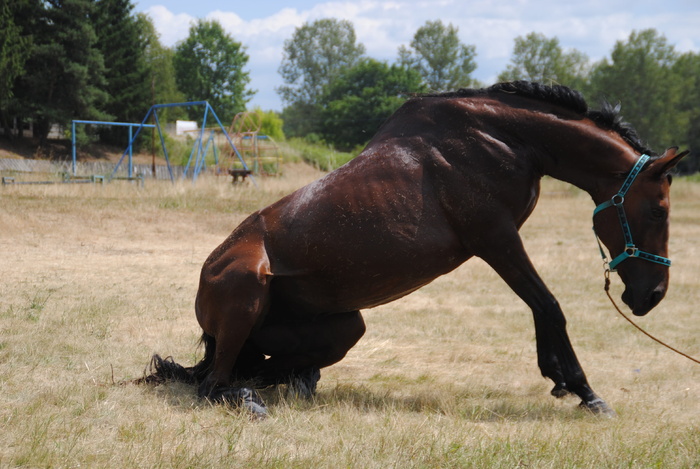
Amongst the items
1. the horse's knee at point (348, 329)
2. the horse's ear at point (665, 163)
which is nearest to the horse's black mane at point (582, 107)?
the horse's ear at point (665, 163)

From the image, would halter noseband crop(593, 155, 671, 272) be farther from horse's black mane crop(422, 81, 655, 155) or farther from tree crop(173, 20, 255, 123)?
tree crop(173, 20, 255, 123)

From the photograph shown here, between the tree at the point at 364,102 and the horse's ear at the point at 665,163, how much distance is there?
56080mm

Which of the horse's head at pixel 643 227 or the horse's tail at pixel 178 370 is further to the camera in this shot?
the horse's tail at pixel 178 370

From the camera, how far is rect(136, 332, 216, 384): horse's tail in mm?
5085

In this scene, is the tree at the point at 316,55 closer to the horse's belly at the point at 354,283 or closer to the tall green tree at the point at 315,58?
the tall green tree at the point at 315,58

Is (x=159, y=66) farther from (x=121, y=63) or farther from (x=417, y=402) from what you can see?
(x=417, y=402)

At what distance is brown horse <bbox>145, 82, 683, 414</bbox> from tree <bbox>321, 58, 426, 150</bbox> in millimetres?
→ 55825

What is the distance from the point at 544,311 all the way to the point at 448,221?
87 cm

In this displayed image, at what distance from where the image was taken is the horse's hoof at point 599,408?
468 cm

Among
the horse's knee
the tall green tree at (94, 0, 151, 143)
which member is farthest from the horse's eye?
the tall green tree at (94, 0, 151, 143)

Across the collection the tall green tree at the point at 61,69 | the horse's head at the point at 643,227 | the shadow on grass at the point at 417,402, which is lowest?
the shadow on grass at the point at 417,402

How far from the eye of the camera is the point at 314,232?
471 cm

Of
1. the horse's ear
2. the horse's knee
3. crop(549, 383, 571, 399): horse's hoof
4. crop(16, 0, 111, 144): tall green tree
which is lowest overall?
crop(549, 383, 571, 399): horse's hoof

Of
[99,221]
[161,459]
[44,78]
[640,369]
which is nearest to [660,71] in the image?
[44,78]
